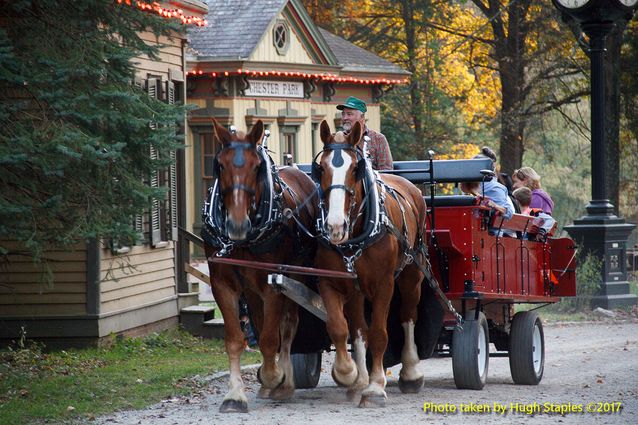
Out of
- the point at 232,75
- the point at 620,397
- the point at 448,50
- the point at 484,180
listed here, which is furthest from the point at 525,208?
the point at 448,50

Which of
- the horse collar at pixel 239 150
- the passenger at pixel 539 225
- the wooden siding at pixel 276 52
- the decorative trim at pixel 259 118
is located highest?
the wooden siding at pixel 276 52

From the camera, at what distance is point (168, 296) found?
17.1 meters

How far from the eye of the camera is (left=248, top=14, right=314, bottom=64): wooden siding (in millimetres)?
27094

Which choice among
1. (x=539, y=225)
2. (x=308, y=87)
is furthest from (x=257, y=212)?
(x=308, y=87)

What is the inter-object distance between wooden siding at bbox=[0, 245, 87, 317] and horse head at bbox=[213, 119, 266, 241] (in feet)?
17.6

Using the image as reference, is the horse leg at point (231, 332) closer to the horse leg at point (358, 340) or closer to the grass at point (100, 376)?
the horse leg at point (358, 340)

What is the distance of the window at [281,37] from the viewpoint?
27812 mm

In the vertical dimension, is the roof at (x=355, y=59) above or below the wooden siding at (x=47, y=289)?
above

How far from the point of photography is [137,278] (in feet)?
52.5

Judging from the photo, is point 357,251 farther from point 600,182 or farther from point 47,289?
point 600,182

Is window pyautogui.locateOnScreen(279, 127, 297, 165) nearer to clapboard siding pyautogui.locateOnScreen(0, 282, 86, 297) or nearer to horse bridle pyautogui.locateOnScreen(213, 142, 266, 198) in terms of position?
clapboard siding pyautogui.locateOnScreen(0, 282, 86, 297)

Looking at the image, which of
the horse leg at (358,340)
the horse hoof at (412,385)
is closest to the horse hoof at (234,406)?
the horse leg at (358,340)

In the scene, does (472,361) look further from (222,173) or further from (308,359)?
(222,173)

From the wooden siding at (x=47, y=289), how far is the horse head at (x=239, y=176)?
17.6 ft
